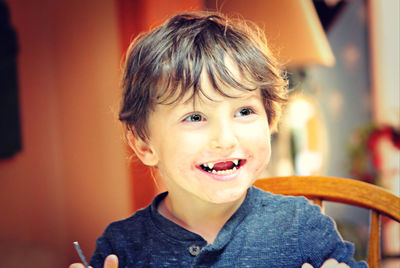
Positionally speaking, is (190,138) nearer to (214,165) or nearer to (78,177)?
(214,165)

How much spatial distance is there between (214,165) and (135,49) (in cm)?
24

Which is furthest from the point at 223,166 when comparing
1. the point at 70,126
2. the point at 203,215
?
the point at 70,126

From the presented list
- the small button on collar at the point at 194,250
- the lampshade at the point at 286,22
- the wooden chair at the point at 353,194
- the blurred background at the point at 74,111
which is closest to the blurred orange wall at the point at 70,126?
the blurred background at the point at 74,111

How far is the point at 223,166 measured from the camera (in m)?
0.67

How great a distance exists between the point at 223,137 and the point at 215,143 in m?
0.01

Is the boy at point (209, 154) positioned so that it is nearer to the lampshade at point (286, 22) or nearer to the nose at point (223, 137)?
the nose at point (223, 137)

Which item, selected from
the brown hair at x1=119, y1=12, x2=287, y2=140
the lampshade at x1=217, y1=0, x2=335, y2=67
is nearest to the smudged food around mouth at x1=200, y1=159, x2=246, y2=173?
the brown hair at x1=119, y1=12, x2=287, y2=140

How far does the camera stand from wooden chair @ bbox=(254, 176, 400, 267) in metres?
0.86

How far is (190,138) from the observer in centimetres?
65

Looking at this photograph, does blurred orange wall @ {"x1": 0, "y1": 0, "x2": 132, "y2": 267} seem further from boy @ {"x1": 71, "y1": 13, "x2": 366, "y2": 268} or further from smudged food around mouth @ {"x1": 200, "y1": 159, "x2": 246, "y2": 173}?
smudged food around mouth @ {"x1": 200, "y1": 159, "x2": 246, "y2": 173}

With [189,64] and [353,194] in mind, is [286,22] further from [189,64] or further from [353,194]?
[189,64]

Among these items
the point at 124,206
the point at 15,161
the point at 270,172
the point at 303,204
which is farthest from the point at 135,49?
the point at 270,172

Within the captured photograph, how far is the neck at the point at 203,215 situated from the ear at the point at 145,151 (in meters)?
0.07

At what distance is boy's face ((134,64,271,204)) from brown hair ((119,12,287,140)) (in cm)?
2
